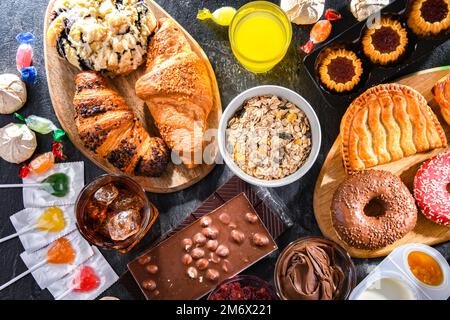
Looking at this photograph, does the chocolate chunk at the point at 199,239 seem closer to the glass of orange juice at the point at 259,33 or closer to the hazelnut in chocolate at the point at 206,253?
the hazelnut in chocolate at the point at 206,253

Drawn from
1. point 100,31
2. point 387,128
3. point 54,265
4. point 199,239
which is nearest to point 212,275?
point 199,239

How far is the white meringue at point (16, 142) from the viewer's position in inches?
95.2

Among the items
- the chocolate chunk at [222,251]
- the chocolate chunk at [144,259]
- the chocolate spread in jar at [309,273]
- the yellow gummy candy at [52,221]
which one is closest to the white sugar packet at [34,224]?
the yellow gummy candy at [52,221]

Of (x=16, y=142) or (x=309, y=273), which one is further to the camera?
(x=16, y=142)

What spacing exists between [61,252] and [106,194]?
438mm

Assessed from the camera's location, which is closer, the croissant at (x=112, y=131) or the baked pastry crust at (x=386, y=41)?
the croissant at (x=112, y=131)

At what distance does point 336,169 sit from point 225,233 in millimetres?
594

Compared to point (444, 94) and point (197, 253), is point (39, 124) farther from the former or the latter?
point (444, 94)

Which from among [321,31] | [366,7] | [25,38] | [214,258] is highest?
[366,7]

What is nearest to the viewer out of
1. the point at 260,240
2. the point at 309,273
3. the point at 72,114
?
the point at 309,273

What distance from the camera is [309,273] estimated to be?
219cm

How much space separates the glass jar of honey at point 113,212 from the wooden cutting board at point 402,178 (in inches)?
31.5

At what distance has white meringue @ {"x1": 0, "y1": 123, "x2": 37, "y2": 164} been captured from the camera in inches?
95.2
